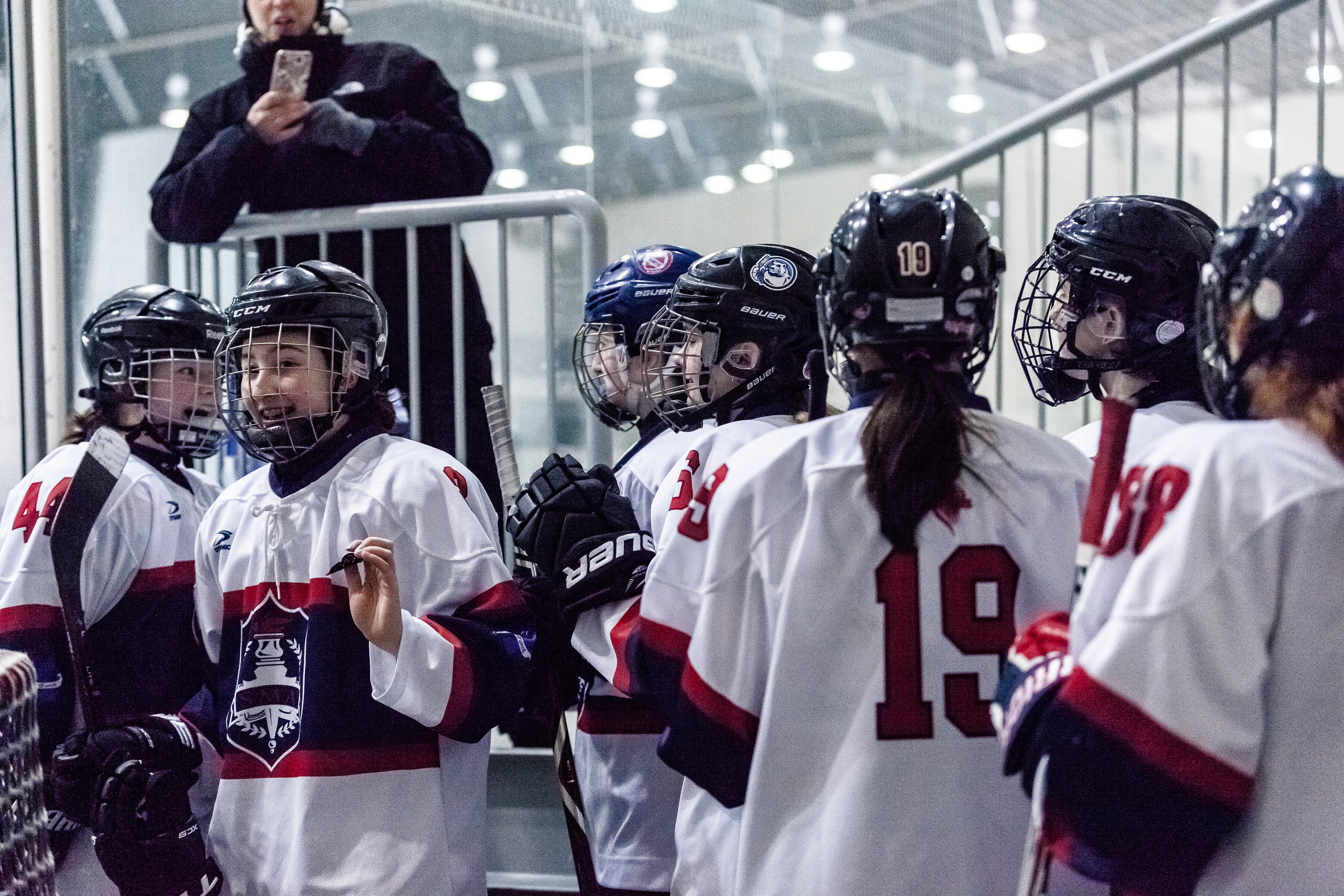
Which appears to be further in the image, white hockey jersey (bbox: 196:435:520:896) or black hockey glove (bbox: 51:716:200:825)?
black hockey glove (bbox: 51:716:200:825)

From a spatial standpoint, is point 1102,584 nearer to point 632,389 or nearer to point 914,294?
point 914,294

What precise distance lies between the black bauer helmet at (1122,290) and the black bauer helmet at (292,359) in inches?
43.6

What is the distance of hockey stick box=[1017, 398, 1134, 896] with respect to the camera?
1402 millimetres

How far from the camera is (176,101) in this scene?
5.07 metres

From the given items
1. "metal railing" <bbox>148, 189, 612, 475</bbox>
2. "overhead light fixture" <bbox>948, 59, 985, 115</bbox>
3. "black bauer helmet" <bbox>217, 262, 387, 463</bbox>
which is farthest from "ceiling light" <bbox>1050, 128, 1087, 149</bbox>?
"overhead light fixture" <bbox>948, 59, 985, 115</bbox>

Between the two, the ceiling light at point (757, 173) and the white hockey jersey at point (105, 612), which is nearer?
the white hockey jersey at point (105, 612)

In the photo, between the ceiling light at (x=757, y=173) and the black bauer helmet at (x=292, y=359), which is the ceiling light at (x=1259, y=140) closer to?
the black bauer helmet at (x=292, y=359)

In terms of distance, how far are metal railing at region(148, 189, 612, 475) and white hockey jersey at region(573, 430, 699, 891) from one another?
768mm

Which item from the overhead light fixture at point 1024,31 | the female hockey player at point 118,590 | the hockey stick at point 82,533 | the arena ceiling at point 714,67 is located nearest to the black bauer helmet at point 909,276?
the female hockey player at point 118,590

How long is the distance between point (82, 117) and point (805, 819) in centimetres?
351

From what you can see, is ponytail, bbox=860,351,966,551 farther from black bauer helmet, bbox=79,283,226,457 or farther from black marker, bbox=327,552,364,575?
black bauer helmet, bbox=79,283,226,457

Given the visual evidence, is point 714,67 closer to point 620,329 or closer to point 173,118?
point 173,118

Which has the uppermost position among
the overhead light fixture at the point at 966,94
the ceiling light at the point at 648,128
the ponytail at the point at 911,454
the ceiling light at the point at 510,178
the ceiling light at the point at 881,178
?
the overhead light fixture at the point at 966,94

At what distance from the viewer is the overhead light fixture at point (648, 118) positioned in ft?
21.1
